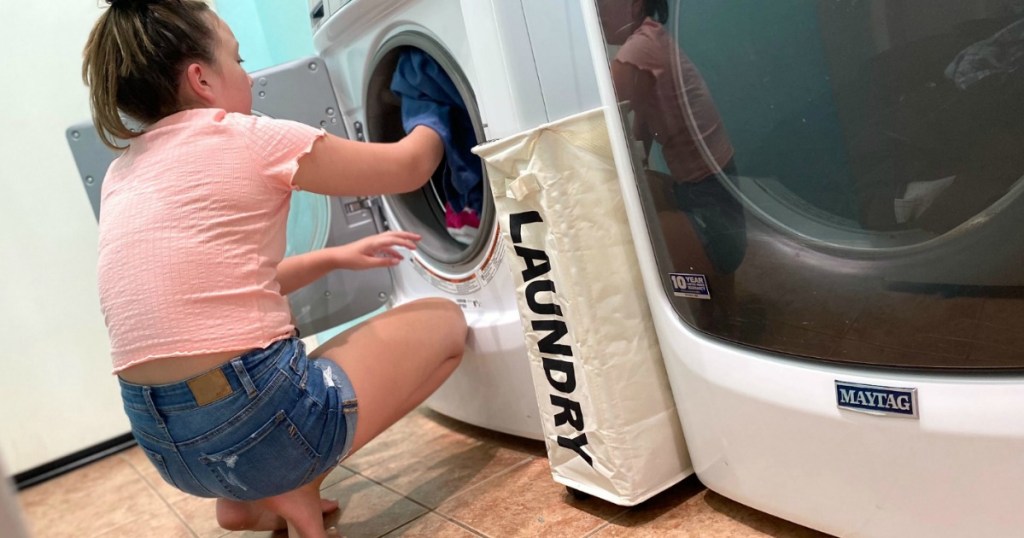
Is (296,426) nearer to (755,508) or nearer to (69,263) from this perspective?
(755,508)

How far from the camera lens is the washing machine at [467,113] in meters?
0.94

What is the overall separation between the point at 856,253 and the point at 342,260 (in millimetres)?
737

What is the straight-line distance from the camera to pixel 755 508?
0.86m

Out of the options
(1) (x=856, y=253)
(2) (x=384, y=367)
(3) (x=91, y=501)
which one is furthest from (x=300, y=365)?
(3) (x=91, y=501)

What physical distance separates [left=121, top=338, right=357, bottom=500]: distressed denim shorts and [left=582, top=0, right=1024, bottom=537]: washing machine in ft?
1.44

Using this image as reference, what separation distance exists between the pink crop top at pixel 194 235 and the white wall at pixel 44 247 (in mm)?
1090

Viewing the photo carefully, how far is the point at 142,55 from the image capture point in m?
0.92

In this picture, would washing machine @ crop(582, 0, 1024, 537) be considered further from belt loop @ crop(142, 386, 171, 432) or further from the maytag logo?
belt loop @ crop(142, 386, 171, 432)

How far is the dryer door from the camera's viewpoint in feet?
4.20

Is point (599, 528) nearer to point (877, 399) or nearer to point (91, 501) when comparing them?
point (877, 399)

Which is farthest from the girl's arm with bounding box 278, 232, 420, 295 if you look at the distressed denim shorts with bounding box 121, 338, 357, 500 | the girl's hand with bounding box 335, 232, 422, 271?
the distressed denim shorts with bounding box 121, 338, 357, 500

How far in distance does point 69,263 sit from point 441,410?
1.06m

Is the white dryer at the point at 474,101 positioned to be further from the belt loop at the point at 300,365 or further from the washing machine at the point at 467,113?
the belt loop at the point at 300,365

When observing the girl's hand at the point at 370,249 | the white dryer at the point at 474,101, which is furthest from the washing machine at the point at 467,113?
the girl's hand at the point at 370,249
